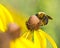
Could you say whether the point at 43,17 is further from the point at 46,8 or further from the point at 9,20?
the point at 9,20

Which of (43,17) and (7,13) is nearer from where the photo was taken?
(7,13)

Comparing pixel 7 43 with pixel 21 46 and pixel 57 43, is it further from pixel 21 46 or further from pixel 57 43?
pixel 57 43

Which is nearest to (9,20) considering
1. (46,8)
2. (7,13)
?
(7,13)

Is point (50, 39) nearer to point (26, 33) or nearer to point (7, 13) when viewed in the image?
point (26, 33)

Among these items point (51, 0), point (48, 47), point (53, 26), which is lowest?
point (48, 47)

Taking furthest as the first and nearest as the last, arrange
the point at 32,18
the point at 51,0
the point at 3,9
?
the point at 51,0 < the point at 32,18 < the point at 3,9

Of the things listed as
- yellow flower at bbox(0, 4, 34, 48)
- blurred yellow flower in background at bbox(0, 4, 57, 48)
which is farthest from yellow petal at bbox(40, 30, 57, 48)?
yellow flower at bbox(0, 4, 34, 48)

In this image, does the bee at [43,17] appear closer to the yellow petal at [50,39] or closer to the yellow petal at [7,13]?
the yellow petal at [50,39]

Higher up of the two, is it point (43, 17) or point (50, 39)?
point (43, 17)

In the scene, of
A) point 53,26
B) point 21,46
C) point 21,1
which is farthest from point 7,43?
point 53,26
